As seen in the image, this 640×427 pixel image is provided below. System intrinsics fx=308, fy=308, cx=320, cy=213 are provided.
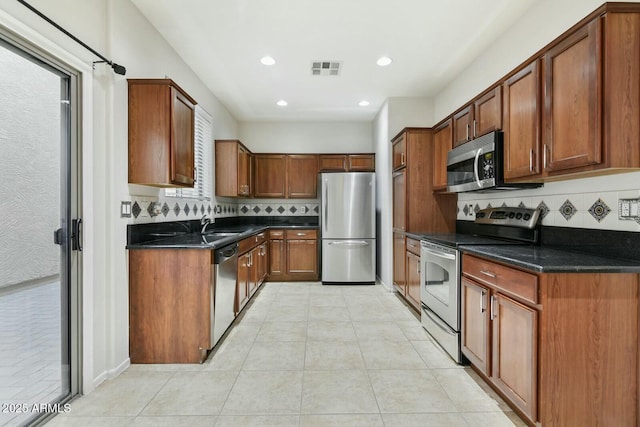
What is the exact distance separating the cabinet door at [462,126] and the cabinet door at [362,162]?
7.65ft

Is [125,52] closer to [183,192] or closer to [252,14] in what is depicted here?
[252,14]

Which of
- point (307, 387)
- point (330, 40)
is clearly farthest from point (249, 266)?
point (330, 40)

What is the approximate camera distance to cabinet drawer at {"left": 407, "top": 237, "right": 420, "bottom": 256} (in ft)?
11.2

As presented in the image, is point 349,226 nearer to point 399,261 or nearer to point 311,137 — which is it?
point 399,261

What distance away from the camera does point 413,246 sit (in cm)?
357

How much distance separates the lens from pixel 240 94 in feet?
14.7

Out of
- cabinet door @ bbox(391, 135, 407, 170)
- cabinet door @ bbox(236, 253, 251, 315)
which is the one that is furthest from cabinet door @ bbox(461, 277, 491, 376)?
cabinet door @ bbox(236, 253, 251, 315)

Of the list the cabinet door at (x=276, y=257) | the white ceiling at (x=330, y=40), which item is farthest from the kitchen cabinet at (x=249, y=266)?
the white ceiling at (x=330, y=40)

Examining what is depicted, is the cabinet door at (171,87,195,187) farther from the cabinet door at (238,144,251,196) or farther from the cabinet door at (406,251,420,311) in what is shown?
the cabinet door at (406,251,420,311)

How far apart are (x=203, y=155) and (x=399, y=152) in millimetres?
2638

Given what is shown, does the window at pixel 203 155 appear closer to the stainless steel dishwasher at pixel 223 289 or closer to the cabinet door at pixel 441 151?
the stainless steel dishwasher at pixel 223 289

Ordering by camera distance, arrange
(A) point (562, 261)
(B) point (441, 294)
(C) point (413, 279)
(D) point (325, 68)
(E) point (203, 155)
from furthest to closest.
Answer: (E) point (203, 155), (D) point (325, 68), (C) point (413, 279), (B) point (441, 294), (A) point (562, 261)

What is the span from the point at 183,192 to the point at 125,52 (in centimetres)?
140

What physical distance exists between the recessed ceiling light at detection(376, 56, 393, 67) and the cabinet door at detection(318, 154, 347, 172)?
215cm
